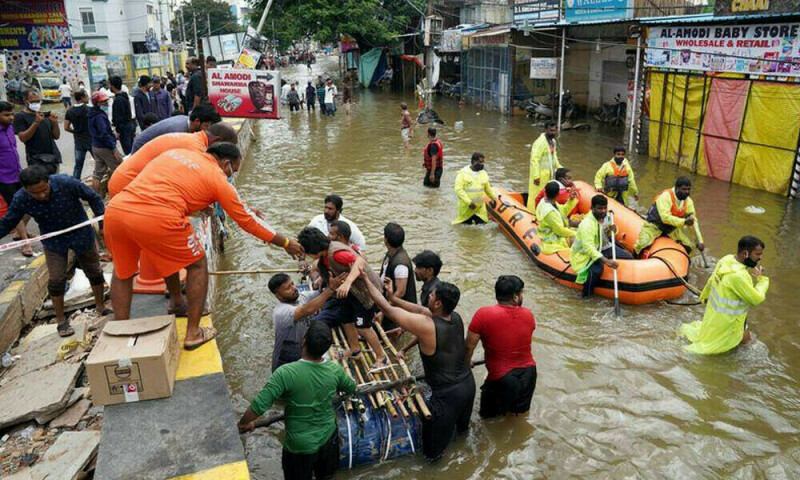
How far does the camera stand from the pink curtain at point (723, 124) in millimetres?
12281

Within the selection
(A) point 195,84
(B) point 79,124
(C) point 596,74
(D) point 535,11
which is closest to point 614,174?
(A) point 195,84

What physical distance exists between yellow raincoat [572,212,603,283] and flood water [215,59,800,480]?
467mm

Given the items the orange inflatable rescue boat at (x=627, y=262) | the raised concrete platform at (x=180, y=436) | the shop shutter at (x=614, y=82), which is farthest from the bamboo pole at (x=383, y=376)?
the shop shutter at (x=614, y=82)

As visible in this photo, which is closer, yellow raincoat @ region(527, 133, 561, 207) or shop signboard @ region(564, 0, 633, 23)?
yellow raincoat @ region(527, 133, 561, 207)

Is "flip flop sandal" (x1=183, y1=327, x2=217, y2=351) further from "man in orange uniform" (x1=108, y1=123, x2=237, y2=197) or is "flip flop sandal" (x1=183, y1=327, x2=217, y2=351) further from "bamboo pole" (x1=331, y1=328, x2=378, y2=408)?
"man in orange uniform" (x1=108, y1=123, x2=237, y2=197)

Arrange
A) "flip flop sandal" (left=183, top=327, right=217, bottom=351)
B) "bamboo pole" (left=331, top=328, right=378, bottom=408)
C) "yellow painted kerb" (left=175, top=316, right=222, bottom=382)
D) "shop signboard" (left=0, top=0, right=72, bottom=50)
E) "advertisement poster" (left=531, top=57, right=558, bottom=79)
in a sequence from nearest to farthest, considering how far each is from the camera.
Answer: "yellow painted kerb" (left=175, top=316, right=222, bottom=382) → "flip flop sandal" (left=183, top=327, right=217, bottom=351) → "bamboo pole" (left=331, top=328, right=378, bottom=408) → "advertisement poster" (left=531, top=57, right=558, bottom=79) → "shop signboard" (left=0, top=0, right=72, bottom=50)

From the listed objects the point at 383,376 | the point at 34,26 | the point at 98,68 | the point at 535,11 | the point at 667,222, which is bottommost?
the point at 383,376

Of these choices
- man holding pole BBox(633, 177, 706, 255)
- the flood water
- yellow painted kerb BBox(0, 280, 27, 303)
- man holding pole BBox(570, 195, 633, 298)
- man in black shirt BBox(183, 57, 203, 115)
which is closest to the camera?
the flood water

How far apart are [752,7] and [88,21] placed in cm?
4607

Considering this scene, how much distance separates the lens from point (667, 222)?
25.6ft

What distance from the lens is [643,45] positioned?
48.8 feet

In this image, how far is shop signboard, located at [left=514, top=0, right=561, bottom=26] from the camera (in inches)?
737

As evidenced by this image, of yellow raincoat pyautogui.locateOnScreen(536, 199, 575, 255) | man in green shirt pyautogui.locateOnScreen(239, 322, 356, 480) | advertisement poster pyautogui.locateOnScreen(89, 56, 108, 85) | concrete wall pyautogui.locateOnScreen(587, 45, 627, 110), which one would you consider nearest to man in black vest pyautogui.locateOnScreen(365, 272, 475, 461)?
man in green shirt pyautogui.locateOnScreen(239, 322, 356, 480)

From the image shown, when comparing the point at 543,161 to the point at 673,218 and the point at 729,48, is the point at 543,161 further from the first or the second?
the point at 729,48
